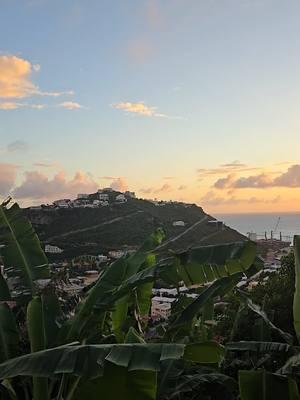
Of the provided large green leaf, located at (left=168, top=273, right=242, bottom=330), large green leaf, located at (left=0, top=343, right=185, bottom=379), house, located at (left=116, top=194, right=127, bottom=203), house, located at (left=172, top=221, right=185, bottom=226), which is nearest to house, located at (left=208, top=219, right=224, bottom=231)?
house, located at (left=172, top=221, right=185, bottom=226)

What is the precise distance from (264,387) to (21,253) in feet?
7.16

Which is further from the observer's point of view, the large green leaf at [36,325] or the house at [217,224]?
the house at [217,224]

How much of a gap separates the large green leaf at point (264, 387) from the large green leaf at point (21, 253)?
1.85 meters

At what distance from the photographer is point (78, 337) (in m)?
3.41

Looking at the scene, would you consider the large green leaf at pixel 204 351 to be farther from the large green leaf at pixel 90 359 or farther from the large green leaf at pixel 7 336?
the large green leaf at pixel 7 336

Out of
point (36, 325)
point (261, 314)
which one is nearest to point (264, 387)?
point (261, 314)

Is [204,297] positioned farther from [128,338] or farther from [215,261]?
[128,338]

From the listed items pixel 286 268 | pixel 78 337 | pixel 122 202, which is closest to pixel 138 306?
pixel 78 337

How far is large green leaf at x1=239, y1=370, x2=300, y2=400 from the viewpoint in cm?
313

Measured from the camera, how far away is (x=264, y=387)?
3143 millimetres

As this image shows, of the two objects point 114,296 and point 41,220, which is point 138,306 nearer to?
point 114,296

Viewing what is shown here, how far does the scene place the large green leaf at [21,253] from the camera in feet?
13.6

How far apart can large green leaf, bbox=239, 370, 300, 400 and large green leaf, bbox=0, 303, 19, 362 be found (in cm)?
157

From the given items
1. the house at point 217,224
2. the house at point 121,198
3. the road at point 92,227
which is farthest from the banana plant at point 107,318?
the house at point 121,198
